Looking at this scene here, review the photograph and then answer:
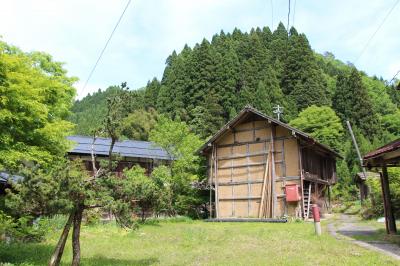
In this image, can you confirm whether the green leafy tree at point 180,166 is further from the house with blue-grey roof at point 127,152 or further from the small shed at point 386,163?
the small shed at point 386,163

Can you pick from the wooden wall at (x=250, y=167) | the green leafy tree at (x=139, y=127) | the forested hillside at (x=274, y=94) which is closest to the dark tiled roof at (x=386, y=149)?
the wooden wall at (x=250, y=167)

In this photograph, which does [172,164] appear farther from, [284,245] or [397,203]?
[284,245]

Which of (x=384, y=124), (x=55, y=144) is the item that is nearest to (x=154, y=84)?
(x=384, y=124)

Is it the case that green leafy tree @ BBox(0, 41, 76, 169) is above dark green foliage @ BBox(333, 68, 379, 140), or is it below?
below

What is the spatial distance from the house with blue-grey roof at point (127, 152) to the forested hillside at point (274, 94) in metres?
15.6

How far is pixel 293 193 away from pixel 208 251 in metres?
12.9

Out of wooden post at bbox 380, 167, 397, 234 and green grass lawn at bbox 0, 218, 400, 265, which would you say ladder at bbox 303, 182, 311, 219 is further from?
wooden post at bbox 380, 167, 397, 234

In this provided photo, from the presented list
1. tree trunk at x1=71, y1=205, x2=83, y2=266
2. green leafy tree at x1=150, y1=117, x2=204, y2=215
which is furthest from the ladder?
tree trunk at x1=71, y1=205, x2=83, y2=266

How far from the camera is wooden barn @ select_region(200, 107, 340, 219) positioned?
2380cm

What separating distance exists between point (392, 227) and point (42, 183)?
11657mm

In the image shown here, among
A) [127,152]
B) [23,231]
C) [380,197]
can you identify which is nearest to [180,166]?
[127,152]

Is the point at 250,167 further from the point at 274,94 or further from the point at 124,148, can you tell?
the point at 274,94

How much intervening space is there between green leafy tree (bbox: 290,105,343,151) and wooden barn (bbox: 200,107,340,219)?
2268 cm

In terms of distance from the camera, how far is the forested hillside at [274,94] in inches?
2023
